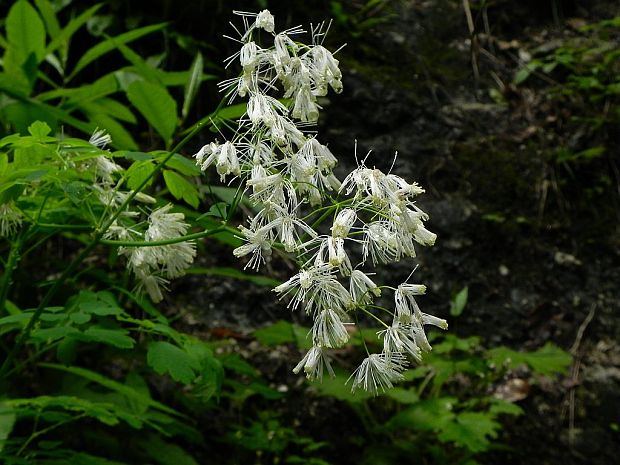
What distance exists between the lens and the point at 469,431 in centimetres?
233

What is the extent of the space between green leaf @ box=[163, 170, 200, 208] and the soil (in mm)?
1645

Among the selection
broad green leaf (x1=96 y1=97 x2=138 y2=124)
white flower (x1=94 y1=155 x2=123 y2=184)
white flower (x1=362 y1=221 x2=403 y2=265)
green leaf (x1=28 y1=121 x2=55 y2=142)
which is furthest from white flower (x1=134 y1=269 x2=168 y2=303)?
broad green leaf (x1=96 y1=97 x2=138 y2=124)

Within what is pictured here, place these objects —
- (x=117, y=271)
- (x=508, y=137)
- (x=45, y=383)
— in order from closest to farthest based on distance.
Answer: (x=45, y=383) → (x=117, y=271) → (x=508, y=137)

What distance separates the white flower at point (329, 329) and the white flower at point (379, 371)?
10 cm

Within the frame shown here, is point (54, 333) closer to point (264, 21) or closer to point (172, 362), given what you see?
point (172, 362)

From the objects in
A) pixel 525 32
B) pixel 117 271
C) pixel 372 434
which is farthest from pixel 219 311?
pixel 525 32

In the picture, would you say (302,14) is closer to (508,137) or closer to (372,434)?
(508,137)

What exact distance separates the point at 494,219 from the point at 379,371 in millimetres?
2494

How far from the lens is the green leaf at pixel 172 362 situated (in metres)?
1.48

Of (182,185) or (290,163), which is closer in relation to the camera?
(290,163)

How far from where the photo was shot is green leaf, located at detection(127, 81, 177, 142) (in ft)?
6.26

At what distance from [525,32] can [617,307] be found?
2.02m

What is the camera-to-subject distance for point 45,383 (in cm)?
244

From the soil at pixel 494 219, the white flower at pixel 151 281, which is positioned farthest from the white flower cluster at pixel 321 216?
the soil at pixel 494 219
